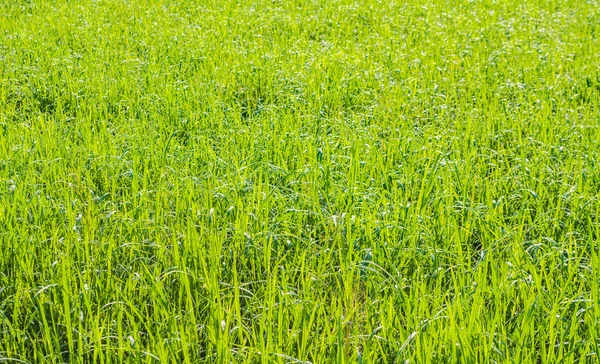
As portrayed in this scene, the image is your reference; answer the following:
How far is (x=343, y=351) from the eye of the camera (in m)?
2.63

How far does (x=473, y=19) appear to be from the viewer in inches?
380

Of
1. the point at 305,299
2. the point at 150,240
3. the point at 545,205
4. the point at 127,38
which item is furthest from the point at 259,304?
the point at 127,38

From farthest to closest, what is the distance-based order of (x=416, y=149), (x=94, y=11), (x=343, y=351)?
1. (x=94, y=11)
2. (x=416, y=149)
3. (x=343, y=351)

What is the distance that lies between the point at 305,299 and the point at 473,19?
24.2 ft

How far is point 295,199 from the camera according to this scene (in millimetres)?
4125

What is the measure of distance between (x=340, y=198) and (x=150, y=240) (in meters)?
1.01

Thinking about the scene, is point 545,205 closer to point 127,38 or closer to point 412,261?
point 412,261

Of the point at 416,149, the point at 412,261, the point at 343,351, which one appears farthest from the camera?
the point at 416,149

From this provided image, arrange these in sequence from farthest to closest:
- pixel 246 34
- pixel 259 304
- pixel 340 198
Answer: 1. pixel 246 34
2. pixel 340 198
3. pixel 259 304

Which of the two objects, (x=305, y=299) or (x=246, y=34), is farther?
(x=246, y=34)

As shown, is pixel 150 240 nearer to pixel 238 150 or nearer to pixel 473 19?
pixel 238 150

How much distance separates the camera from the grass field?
116 inches

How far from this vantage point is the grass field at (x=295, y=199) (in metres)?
2.94

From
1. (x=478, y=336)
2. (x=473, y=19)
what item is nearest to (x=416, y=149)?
(x=478, y=336)
